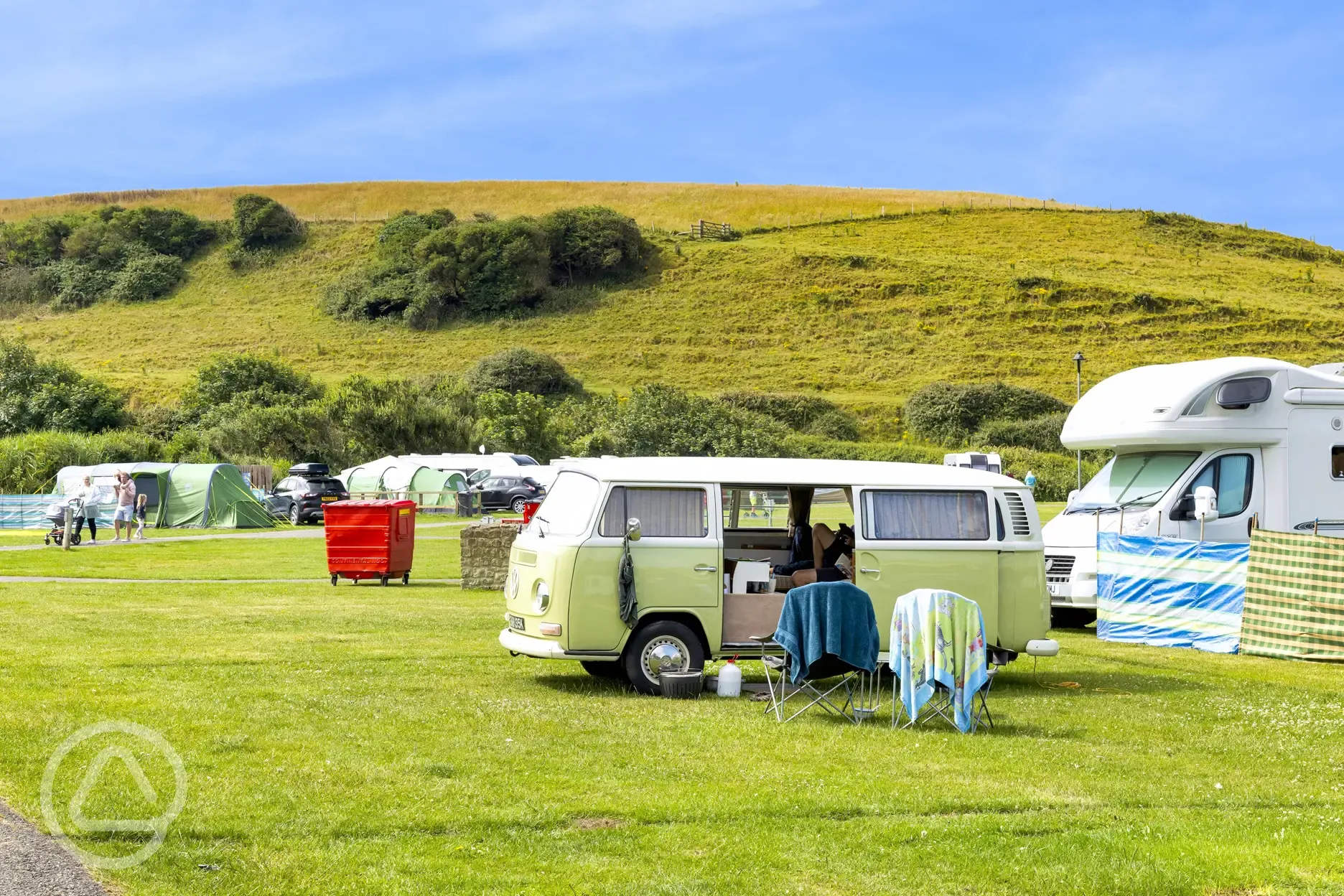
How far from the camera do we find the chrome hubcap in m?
11.3

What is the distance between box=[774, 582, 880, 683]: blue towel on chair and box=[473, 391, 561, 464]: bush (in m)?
49.4

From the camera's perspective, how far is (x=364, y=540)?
22219mm

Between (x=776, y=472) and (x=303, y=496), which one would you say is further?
(x=303, y=496)

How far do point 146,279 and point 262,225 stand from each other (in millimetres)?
10365

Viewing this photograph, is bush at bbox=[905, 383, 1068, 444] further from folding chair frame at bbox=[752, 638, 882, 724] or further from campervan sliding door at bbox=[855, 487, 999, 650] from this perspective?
folding chair frame at bbox=[752, 638, 882, 724]

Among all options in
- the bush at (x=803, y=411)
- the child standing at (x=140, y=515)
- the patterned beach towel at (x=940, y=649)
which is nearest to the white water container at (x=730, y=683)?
the patterned beach towel at (x=940, y=649)

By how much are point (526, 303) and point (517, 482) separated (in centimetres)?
5105

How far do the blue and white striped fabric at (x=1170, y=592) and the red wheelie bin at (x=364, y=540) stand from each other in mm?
11201

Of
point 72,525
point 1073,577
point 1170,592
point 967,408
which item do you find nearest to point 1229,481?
point 1170,592

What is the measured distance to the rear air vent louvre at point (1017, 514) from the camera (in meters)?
12.1

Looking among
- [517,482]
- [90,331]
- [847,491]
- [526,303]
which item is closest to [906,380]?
[526,303]

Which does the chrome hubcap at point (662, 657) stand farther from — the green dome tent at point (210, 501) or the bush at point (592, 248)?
the bush at point (592, 248)

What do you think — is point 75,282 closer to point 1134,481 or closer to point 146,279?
point 146,279

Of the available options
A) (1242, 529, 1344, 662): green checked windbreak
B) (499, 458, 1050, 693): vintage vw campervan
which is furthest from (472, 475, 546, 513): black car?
(499, 458, 1050, 693): vintage vw campervan
